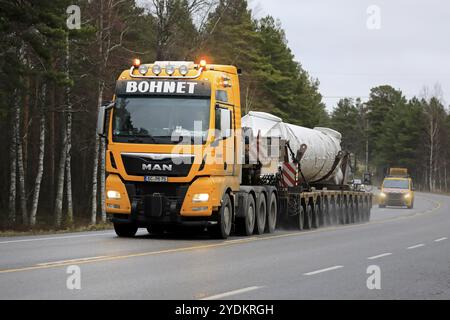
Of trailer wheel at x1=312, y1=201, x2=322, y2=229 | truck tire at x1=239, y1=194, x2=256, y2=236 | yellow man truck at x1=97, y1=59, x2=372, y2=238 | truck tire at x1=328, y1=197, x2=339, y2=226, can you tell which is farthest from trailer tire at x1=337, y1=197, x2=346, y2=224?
yellow man truck at x1=97, y1=59, x2=372, y2=238

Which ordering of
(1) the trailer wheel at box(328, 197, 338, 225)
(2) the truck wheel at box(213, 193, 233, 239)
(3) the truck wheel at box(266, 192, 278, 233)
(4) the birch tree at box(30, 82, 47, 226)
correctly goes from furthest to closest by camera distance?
(4) the birch tree at box(30, 82, 47, 226) → (1) the trailer wheel at box(328, 197, 338, 225) → (3) the truck wheel at box(266, 192, 278, 233) → (2) the truck wheel at box(213, 193, 233, 239)

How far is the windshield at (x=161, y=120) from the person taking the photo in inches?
733

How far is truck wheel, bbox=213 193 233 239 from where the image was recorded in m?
19.5

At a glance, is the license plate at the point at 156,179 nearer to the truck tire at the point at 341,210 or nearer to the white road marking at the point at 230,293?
the white road marking at the point at 230,293

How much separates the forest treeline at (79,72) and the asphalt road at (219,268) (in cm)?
1373

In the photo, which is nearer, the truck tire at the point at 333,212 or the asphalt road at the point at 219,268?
the asphalt road at the point at 219,268

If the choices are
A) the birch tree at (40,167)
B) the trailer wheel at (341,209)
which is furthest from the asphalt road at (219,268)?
the birch tree at (40,167)

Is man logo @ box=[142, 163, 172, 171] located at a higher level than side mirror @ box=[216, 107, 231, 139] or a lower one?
lower

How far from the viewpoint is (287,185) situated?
83.5ft

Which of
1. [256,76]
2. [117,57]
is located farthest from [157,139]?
[256,76]

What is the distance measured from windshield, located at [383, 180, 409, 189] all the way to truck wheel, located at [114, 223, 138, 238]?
4083 cm

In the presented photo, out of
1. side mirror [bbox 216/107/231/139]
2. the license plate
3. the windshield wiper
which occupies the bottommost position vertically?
the license plate

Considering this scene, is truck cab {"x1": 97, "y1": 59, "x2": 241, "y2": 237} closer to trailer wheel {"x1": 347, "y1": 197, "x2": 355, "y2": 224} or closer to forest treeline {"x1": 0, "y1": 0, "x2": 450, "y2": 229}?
forest treeline {"x1": 0, "y1": 0, "x2": 450, "y2": 229}

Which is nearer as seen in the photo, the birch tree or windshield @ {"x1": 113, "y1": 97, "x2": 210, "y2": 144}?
windshield @ {"x1": 113, "y1": 97, "x2": 210, "y2": 144}
